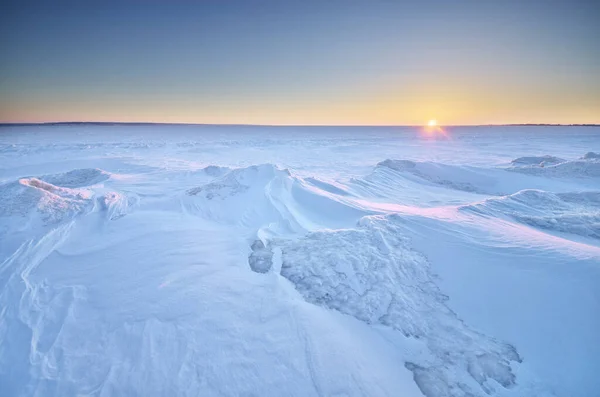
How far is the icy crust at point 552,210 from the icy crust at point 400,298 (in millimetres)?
3410

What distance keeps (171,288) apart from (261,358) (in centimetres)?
168

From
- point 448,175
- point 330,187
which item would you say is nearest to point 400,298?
point 330,187

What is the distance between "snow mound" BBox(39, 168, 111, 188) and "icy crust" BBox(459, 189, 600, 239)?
1254cm

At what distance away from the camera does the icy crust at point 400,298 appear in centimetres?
306

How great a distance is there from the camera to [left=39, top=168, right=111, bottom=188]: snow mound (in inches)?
399

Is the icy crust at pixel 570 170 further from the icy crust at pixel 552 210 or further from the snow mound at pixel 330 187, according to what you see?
the snow mound at pixel 330 187

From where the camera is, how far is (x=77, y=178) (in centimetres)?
1068

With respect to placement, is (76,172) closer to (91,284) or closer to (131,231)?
(131,231)

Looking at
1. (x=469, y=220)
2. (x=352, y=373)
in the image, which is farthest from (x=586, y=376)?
(x=469, y=220)

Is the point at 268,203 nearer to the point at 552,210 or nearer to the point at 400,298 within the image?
the point at 400,298

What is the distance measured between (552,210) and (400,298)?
21.0ft

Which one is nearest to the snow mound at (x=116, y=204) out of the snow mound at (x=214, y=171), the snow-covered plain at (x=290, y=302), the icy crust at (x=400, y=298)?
the snow-covered plain at (x=290, y=302)

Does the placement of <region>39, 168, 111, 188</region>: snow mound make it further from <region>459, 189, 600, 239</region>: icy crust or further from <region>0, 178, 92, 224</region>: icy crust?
<region>459, 189, 600, 239</region>: icy crust

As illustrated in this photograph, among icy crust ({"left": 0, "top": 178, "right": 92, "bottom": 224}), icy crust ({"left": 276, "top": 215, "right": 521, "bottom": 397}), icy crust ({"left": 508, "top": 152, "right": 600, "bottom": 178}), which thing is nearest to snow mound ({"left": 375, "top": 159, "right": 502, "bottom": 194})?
icy crust ({"left": 508, "top": 152, "right": 600, "bottom": 178})
